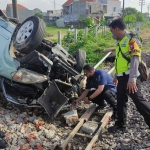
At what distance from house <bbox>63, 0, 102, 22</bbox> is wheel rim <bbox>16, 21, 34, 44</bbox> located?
53715 mm

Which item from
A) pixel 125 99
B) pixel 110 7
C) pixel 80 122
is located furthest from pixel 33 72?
pixel 110 7

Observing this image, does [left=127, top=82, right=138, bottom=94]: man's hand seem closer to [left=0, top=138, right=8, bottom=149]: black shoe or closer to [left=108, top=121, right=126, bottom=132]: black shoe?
[left=108, top=121, right=126, bottom=132]: black shoe

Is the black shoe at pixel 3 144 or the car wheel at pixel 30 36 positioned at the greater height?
the car wheel at pixel 30 36

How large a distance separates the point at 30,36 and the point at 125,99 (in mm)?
1993

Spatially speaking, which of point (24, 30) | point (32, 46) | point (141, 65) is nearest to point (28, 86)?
point (32, 46)

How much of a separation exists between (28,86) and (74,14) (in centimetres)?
5727

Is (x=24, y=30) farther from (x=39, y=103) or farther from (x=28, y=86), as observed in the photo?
(x=39, y=103)

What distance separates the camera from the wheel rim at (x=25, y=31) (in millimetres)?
4906

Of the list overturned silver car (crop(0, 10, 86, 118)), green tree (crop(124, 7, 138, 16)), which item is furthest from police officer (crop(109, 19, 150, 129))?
green tree (crop(124, 7, 138, 16))

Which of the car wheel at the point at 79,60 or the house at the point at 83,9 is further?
the house at the point at 83,9

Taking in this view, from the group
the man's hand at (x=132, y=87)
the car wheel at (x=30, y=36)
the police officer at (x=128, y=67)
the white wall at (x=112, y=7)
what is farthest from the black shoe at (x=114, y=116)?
the white wall at (x=112, y=7)

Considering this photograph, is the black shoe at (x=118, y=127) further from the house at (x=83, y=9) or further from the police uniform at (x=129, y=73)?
the house at (x=83, y=9)

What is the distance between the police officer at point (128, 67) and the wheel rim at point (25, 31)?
1.63 meters

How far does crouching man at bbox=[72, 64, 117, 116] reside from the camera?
4898 mm
